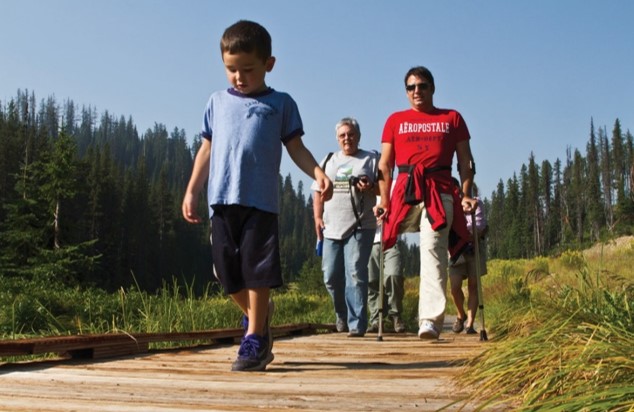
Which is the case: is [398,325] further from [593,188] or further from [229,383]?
[593,188]

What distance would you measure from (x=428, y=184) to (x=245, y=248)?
6.66 ft

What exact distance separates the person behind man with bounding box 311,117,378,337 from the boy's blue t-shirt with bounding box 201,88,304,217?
3067mm

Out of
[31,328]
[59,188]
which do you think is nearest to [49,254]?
[59,188]

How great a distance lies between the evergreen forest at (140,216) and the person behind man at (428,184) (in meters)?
0.81

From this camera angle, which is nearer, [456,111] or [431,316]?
[431,316]

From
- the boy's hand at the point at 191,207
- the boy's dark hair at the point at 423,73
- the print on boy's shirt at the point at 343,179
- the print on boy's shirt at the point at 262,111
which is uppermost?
the boy's dark hair at the point at 423,73

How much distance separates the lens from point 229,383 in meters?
3.07

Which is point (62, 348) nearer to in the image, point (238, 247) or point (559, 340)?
point (238, 247)

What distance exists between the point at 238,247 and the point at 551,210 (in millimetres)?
122013

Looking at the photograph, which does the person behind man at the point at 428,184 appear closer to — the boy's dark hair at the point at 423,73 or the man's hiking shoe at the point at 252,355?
the boy's dark hair at the point at 423,73

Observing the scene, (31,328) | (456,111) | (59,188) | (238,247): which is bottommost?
(31,328)

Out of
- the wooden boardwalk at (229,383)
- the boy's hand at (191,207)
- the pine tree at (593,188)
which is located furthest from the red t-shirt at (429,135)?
the pine tree at (593,188)

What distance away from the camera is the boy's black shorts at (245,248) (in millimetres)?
3736

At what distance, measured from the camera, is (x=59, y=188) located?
148 ft
